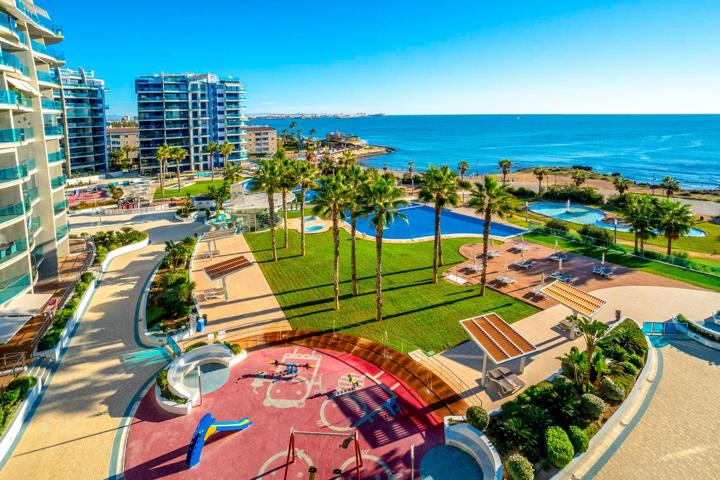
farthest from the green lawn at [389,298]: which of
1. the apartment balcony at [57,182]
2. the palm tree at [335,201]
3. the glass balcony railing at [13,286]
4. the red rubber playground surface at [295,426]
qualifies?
the apartment balcony at [57,182]

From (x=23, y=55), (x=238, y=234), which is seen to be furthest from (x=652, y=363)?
(x=23, y=55)

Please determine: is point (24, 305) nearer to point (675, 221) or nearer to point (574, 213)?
point (675, 221)

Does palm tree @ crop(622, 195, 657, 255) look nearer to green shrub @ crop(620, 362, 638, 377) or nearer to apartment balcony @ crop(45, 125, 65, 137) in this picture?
green shrub @ crop(620, 362, 638, 377)

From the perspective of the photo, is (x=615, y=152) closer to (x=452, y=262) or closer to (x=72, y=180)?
(x=452, y=262)

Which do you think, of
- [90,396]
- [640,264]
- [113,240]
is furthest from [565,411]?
[113,240]

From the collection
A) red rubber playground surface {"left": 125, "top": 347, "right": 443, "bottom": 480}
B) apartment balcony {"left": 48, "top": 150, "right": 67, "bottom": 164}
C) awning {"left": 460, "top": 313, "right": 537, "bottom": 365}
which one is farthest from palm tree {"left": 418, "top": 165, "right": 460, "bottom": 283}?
apartment balcony {"left": 48, "top": 150, "right": 67, "bottom": 164}
